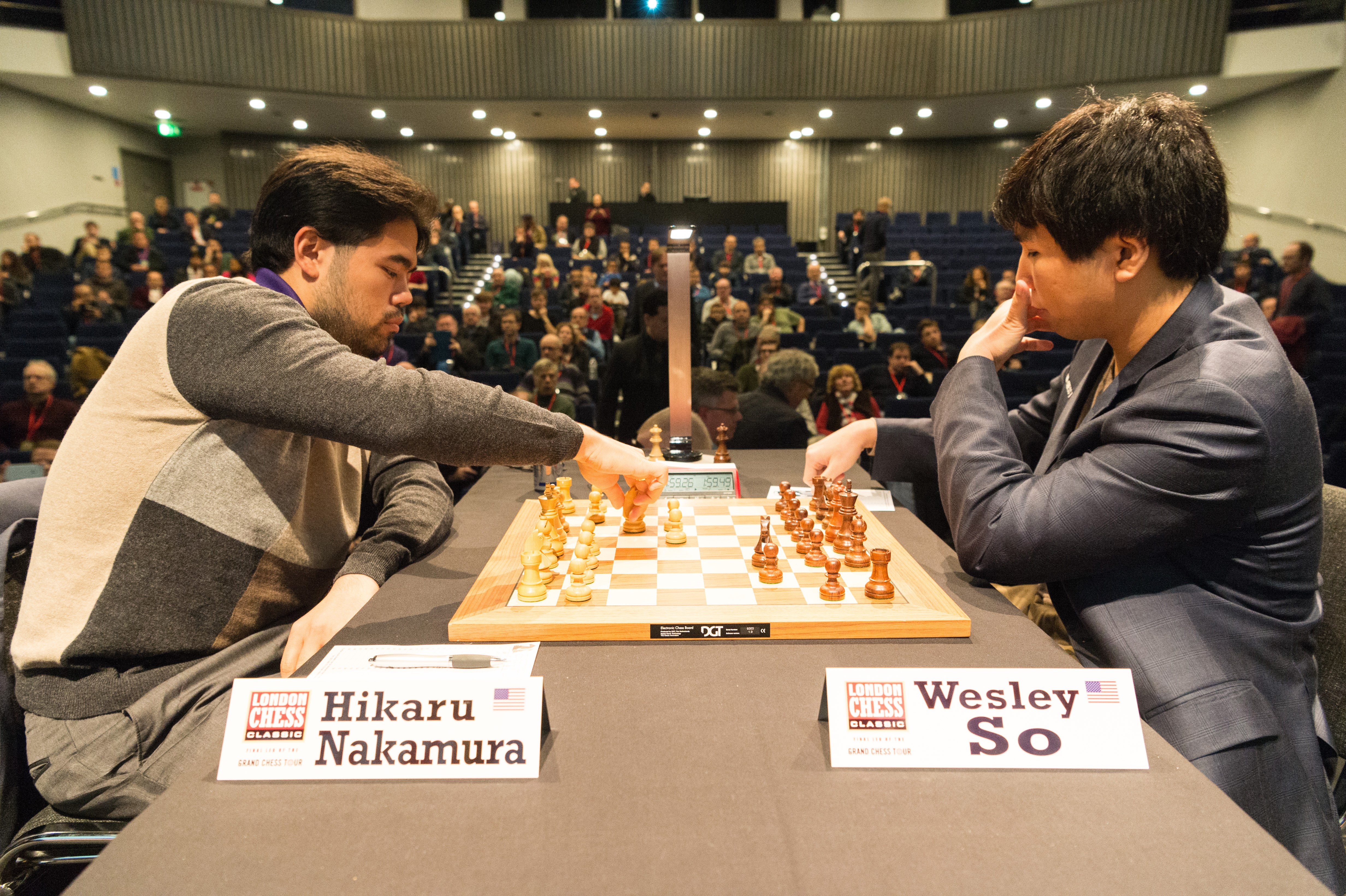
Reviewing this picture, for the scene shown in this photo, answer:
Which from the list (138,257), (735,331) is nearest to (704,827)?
(735,331)

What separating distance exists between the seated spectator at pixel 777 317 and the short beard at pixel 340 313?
653 cm

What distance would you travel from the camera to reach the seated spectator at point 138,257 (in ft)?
Result: 34.3

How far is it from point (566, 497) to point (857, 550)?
2.17ft

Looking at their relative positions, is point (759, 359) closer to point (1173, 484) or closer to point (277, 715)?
point (1173, 484)

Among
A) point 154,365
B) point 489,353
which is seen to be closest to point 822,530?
point 154,365

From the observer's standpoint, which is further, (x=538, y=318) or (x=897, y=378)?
(x=538, y=318)

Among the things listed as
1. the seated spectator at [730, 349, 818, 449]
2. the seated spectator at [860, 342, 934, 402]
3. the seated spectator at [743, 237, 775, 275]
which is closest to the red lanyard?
the seated spectator at [730, 349, 818, 449]

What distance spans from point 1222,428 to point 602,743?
900mm

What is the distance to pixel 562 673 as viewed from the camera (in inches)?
41.1

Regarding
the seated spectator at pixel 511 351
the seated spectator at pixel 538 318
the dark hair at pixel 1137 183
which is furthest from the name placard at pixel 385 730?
the seated spectator at pixel 538 318

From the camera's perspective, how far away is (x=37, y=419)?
5.01 meters

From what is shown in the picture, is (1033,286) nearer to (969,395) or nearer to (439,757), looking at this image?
(969,395)

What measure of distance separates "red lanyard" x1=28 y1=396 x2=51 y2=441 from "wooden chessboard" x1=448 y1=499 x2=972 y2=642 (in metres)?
5.08

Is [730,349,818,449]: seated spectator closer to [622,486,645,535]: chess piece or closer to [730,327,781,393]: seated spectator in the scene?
[622,486,645,535]: chess piece
